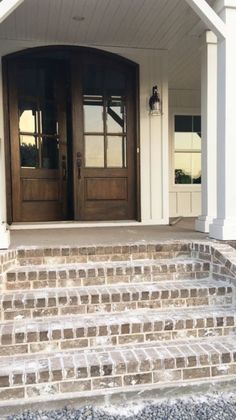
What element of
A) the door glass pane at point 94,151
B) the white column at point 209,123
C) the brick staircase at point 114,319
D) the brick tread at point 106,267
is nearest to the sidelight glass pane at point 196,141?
the door glass pane at point 94,151

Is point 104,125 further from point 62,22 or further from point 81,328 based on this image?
point 81,328

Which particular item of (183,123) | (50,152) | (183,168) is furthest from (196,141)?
(50,152)

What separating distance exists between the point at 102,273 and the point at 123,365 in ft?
2.71

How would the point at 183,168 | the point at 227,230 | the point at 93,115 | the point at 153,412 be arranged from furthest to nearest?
the point at 183,168
the point at 93,115
the point at 227,230
the point at 153,412

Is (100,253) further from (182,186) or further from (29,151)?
(182,186)

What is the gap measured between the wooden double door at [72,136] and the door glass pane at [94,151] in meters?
0.01

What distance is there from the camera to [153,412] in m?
1.80

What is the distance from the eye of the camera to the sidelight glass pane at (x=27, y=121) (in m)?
4.61

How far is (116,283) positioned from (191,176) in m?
4.35

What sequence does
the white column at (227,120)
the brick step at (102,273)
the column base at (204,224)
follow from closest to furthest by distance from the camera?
the brick step at (102,273) < the white column at (227,120) < the column base at (204,224)

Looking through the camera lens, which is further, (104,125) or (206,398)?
(104,125)

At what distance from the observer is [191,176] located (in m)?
6.66

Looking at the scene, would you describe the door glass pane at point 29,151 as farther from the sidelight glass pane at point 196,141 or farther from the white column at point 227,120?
the sidelight glass pane at point 196,141

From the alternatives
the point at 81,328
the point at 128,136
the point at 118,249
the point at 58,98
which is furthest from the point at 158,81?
the point at 81,328
